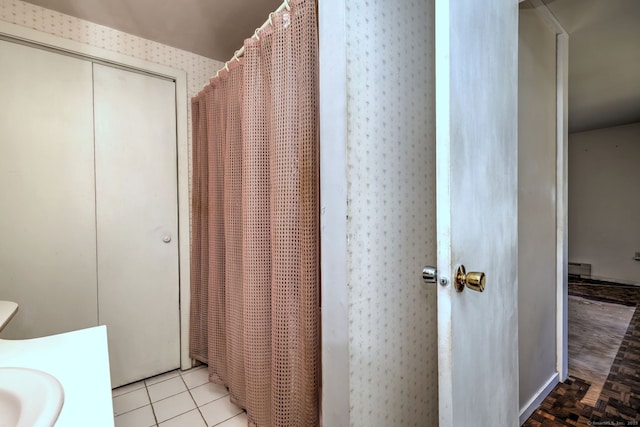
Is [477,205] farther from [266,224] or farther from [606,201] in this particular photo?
[606,201]

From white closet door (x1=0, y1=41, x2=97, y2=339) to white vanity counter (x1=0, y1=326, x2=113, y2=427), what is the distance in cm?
98

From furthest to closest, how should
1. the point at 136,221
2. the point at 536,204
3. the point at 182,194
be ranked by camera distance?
the point at 182,194 < the point at 136,221 < the point at 536,204

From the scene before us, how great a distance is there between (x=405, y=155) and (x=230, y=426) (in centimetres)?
161

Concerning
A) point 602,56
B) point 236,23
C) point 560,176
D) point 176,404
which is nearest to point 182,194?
point 236,23

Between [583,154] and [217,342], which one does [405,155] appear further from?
[583,154]

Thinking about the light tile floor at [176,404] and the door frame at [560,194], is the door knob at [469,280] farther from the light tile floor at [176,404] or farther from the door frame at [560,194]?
the door frame at [560,194]

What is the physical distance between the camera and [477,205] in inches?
28.2

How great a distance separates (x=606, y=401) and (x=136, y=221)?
10.1 ft

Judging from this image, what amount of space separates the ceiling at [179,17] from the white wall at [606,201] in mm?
5317

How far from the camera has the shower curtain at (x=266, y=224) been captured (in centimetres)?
100

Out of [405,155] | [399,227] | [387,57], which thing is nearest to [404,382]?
[399,227]

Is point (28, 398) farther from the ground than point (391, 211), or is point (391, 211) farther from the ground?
point (391, 211)

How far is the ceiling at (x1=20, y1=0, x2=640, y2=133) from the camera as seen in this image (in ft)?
4.93

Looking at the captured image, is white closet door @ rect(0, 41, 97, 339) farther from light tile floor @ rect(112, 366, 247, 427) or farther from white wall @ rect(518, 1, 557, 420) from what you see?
white wall @ rect(518, 1, 557, 420)
